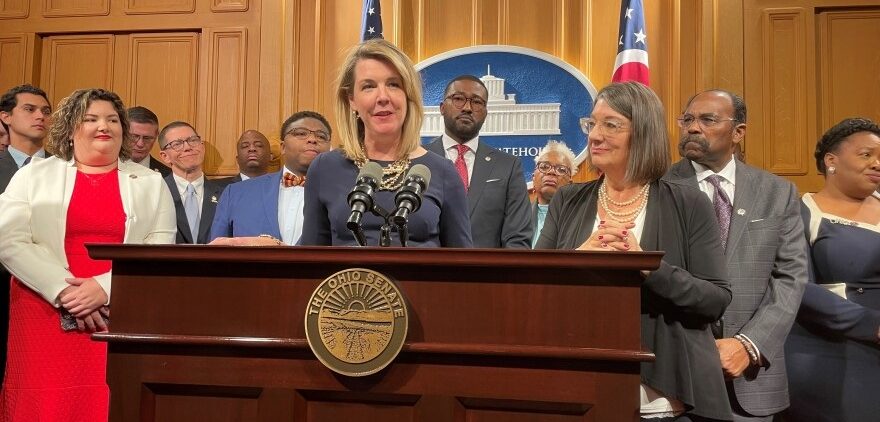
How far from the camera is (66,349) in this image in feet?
10.00

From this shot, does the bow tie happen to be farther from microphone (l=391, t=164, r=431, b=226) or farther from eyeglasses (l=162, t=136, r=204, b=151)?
microphone (l=391, t=164, r=431, b=226)

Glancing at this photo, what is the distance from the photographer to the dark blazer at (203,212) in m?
4.53

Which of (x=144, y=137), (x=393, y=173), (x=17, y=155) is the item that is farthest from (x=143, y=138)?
(x=393, y=173)

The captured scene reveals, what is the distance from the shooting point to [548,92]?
5.77 meters

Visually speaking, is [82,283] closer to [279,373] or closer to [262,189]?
[262,189]

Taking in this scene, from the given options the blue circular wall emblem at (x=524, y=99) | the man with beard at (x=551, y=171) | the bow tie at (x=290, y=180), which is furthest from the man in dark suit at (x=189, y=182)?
the man with beard at (x=551, y=171)

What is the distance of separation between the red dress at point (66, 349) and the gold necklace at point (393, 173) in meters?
1.41

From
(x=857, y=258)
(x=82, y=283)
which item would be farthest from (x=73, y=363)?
(x=857, y=258)

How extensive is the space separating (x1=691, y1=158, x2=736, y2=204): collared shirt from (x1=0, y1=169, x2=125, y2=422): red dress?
220 cm

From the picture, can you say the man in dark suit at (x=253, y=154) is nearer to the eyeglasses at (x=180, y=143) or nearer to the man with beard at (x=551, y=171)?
the eyeglasses at (x=180, y=143)

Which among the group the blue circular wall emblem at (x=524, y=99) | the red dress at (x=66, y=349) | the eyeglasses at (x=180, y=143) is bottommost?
the red dress at (x=66, y=349)

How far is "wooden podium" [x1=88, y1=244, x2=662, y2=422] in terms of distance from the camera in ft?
5.15

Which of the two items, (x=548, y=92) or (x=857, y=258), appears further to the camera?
(x=548, y=92)

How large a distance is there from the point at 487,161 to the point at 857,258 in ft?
5.47
